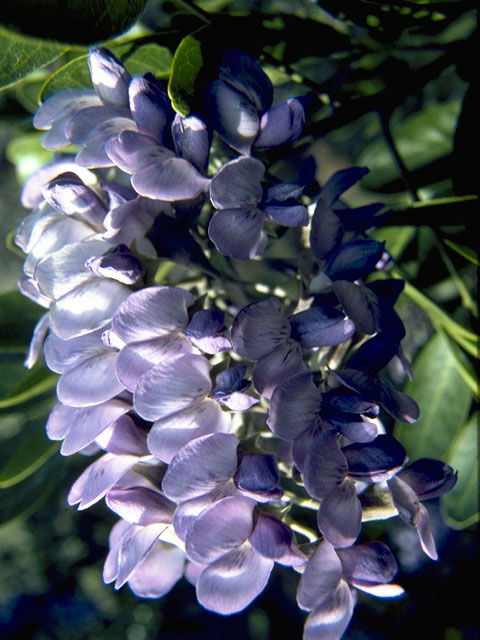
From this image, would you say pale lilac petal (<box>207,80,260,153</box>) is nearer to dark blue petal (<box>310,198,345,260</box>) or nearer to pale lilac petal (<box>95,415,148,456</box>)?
dark blue petal (<box>310,198,345,260</box>)

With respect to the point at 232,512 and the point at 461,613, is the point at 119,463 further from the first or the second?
the point at 461,613

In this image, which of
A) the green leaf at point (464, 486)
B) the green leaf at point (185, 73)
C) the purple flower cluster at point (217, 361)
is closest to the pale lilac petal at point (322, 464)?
the purple flower cluster at point (217, 361)

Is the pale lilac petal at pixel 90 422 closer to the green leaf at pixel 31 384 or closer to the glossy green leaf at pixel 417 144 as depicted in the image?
the green leaf at pixel 31 384

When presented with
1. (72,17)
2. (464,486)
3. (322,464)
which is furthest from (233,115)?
(464,486)

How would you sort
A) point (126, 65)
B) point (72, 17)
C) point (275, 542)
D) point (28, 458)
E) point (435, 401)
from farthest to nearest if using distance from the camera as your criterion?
1. point (435, 401)
2. point (28, 458)
3. point (126, 65)
4. point (275, 542)
5. point (72, 17)

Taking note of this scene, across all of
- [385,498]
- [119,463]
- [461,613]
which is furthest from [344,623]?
[461,613]

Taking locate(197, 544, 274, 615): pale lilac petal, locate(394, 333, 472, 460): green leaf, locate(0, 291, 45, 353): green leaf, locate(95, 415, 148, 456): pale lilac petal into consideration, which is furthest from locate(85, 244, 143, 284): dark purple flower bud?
locate(394, 333, 472, 460): green leaf

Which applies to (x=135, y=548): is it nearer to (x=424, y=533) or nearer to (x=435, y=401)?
(x=424, y=533)
